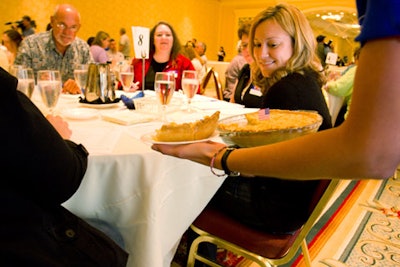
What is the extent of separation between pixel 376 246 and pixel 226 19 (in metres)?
12.5

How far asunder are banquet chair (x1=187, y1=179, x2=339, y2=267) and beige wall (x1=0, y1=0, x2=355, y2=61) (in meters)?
8.05

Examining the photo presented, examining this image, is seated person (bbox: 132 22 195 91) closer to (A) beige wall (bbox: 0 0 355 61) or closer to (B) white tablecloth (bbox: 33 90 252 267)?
(B) white tablecloth (bbox: 33 90 252 267)

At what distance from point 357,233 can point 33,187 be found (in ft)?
7.10

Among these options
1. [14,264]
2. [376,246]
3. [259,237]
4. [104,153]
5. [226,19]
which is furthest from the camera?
[226,19]

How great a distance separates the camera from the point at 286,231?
1.13 metres

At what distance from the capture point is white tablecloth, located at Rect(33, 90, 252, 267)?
36.7 inches

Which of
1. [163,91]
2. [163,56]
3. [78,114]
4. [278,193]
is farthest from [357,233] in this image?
[163,56]

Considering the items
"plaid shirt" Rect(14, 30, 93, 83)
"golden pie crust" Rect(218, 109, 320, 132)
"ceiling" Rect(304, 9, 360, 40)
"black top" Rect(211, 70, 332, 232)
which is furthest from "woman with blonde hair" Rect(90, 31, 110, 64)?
"ceiling" Rect(304, 9, 360, 40)

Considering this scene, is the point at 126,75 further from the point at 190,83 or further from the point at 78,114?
the point at 78,114

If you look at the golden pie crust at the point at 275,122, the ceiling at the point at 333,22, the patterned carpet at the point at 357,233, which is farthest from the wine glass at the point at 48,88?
the ceiling at the point at 333,22

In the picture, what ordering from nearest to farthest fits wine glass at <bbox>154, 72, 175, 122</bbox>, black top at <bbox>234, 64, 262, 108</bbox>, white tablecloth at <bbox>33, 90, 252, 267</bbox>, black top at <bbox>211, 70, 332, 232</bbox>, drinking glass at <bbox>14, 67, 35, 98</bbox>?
white tablecloth at <bbox>33, 90, 252, 267</bbox>
black top at <bbox>211, 70, 332, 232</bbox>
drinking glass at <bbox>14, 67, 35, 98</bbox>
wine glass at <bbox>154, 72, 175, 122</bbox>
black top at <bbox>234, 64, 262, 108</bbox>

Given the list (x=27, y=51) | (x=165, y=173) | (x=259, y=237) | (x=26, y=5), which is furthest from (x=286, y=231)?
(x=26, y=5)

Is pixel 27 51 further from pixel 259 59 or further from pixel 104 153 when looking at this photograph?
pixel 104 153

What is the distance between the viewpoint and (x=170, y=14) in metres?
10.8
